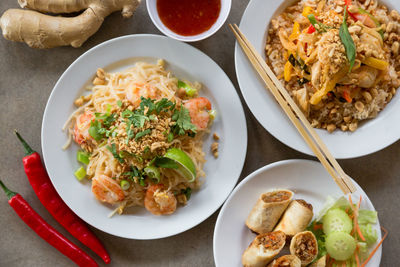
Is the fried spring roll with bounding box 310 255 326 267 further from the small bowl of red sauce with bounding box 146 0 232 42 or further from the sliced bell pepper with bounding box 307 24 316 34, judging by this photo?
the small bowl of red sauce with bounding box 146 0 232 42

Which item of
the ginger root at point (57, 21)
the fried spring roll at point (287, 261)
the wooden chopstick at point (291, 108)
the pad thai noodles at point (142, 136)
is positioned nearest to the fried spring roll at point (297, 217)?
the fried spring roll at point (287, 261)

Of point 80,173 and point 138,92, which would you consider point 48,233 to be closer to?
point 80,173

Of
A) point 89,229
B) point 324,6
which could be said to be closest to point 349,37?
point 324,6

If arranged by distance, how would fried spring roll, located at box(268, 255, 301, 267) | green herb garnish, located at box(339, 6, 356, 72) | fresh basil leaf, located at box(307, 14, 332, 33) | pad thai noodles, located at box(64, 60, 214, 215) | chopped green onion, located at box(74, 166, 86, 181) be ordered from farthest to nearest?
1. chopped green onion, located at box(74, 166, 86, 181)
2. fried spring roll, located at box(268, 255, 301, 267)
3. pad thai noodles, located at box(64, 60, 214, 215)
4. fresh basil leaf, located at box(307, 14, 332, 33)
5. green herb garnish, located at box(339, 6, 356, 72)

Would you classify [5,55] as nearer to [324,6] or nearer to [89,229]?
[89,229]

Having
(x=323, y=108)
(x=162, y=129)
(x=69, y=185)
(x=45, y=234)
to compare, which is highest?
(x=323, y=108)

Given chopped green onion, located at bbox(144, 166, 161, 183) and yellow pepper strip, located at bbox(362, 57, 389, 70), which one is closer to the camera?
yellow pepper strip, located at bbox(362, 57, 389, 70)

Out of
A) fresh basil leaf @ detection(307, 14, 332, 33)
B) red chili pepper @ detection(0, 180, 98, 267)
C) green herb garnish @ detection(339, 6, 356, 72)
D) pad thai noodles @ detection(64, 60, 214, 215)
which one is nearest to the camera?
green herb garnish @ detection(339, 6, 356, 72)

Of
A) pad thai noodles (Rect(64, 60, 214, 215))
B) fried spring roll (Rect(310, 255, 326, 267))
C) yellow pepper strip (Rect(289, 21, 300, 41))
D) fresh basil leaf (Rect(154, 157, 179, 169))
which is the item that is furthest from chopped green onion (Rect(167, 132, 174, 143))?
fried spring roll (Rect(310, 255, 326, 267))
